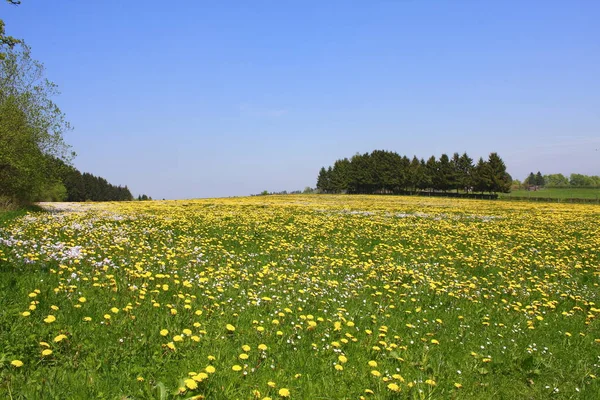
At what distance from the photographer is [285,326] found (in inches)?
255

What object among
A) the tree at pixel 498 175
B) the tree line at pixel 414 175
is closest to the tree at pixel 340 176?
the tree line at pixel 414 175

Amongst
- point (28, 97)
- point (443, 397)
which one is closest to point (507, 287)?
point (443, 397)

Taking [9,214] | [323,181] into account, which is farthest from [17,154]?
[323,181]

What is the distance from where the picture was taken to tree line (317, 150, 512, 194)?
94.1 meters

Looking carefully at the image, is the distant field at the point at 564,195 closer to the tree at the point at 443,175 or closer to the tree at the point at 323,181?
the tree at the point at 443,175

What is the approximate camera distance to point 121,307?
6324mm

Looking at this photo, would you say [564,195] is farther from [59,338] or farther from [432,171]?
[59,338]

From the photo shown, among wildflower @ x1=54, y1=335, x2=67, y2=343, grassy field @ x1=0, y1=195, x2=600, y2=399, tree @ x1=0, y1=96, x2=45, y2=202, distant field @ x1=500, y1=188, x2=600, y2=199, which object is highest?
tree @ x1=0, y1=96, x2=45, y2=202

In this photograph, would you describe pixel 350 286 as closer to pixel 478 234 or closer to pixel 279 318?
pixel 279 318

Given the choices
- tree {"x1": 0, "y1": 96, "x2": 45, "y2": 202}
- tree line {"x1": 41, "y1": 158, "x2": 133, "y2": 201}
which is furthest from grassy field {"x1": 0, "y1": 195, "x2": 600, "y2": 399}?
tree line {"x1": 41, "y1": 158, "x2": 133, "y2": 201}

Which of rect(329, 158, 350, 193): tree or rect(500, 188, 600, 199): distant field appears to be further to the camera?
rect(329, 158, 350, 193): tree

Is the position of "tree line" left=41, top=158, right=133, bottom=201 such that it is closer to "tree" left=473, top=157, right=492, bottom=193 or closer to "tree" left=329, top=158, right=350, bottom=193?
"tree" left=329, top=158, right=350, bottom=193

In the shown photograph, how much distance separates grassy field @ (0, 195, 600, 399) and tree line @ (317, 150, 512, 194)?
90976mm

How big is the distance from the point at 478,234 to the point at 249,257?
1289 cm
